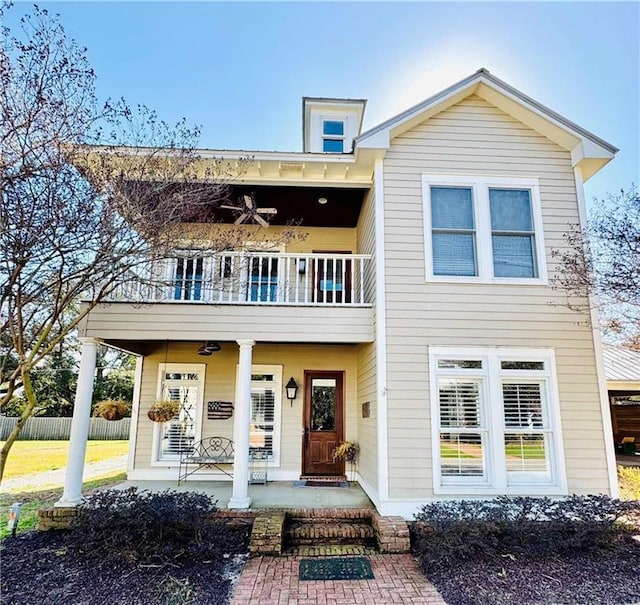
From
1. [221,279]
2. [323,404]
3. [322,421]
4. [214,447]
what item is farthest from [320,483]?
[221,279]

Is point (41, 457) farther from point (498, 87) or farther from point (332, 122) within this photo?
point (498, 87)

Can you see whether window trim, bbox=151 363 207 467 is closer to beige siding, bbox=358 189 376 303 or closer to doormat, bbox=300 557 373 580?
beige siding, bbox=358 189 376 303

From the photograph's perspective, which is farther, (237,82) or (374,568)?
(237,82)

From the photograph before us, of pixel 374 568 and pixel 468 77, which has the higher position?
pixel 468 77

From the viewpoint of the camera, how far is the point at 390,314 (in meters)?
6.71

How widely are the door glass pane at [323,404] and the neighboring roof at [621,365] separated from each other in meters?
8.12

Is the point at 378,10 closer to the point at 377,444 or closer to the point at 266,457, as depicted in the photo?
the point at 377,444

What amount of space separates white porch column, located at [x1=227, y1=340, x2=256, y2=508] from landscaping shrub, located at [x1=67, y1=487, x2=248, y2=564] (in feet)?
2.74

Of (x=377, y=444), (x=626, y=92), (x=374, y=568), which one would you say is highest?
(x=626, y=92)

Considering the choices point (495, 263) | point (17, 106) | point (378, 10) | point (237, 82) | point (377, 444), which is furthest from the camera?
point (237, 82)

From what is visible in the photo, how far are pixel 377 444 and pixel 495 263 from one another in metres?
3.58

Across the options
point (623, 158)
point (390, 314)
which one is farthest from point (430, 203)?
point (623, 158)

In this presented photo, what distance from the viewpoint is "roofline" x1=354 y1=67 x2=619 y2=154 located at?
23.1 ft

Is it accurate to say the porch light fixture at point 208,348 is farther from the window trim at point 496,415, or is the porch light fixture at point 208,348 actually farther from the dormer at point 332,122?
the dormer at point 332,122
